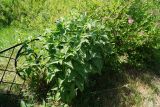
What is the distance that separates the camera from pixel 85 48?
583 centimetres

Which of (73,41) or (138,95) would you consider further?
(138,95)

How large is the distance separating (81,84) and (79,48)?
0.52 metres

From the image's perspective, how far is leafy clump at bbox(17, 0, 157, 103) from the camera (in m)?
5.78

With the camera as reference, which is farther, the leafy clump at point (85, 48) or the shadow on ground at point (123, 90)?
the shadow on ground at point (123, 90)

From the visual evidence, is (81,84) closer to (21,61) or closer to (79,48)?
(79,48)

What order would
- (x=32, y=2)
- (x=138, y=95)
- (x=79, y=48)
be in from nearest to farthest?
1. (x=79, y=48)
2. (x=138, y=95)
3. (x=32, y=2)

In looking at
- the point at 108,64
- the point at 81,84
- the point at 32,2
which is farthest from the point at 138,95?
the point at 32,2

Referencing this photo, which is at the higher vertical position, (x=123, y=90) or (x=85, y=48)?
(x=85, y=48)

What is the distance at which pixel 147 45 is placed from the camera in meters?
6.90

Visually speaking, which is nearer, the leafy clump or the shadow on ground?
the leafy clump

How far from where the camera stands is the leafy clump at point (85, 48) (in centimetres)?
578

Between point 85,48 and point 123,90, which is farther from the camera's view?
point 123,90

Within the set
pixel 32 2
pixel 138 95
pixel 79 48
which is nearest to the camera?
pixel 79 48

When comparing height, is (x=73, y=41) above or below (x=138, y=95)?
above
